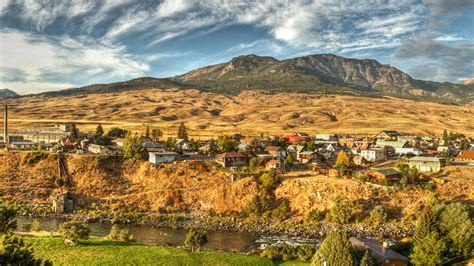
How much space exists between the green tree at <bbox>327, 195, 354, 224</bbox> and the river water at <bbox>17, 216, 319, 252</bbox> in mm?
6665

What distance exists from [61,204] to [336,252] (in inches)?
1818

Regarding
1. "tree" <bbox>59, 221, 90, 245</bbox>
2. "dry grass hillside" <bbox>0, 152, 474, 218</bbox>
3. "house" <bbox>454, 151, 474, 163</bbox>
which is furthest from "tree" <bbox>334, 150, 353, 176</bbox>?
"tree" <bbox>59, 221, 90, 245</bbox>

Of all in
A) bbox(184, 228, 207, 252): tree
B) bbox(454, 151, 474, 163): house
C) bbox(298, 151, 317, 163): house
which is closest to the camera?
bbox(184, 228, 207, 252): tree

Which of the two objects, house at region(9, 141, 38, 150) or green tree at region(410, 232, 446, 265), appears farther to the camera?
house at region(9, 141, 38, 150)

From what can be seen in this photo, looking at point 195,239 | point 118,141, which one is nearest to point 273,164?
point 195,239

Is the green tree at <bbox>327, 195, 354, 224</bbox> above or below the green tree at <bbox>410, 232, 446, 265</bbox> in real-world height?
below

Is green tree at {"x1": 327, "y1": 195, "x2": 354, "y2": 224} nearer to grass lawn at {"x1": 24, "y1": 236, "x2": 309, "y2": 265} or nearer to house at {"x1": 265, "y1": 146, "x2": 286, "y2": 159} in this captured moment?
grass lawn at {"x1": 24, "y1": 236, "x2": 309, "y2": 265}

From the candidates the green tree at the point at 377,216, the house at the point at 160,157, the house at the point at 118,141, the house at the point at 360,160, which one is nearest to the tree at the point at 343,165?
the house at the point at 360,160

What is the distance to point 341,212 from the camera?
169ft

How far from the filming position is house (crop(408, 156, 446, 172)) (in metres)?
66.2

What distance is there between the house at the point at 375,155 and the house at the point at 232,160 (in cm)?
2708

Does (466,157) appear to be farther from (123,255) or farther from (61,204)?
(61,204)

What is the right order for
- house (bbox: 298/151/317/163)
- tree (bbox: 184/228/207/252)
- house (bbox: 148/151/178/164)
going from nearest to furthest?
tree (bbox: 184/228/207/252) → house (bbox: 148/151/178/164) → house (bbox: 298/151/317/163)

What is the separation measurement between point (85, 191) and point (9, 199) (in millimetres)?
11415
